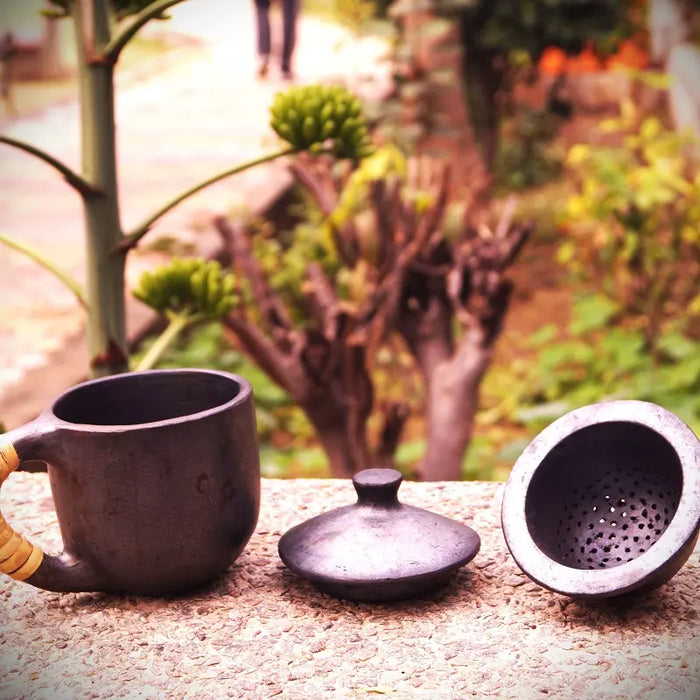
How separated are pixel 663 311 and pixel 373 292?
2053 mm

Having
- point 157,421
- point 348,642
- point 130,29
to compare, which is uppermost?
point 130,29

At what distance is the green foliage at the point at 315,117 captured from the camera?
1.48 metres

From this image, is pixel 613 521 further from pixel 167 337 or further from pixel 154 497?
pixel 167 337

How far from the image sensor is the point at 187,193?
4.95 ft

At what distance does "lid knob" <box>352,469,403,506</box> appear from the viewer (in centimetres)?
130

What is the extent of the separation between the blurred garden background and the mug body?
0.45m

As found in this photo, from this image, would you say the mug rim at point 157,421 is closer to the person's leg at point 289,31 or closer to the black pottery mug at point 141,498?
the black pottery mug at point 141,498

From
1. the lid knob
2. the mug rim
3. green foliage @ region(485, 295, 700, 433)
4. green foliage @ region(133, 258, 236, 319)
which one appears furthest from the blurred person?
the lid knob

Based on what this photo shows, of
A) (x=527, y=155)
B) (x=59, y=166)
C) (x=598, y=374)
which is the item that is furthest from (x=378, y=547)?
(x=527, y=155)

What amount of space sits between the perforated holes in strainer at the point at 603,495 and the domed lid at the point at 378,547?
113mm

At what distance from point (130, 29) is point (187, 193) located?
0.26 metres

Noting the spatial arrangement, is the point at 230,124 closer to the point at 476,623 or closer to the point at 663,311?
the point at 663,311

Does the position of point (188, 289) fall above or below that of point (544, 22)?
below

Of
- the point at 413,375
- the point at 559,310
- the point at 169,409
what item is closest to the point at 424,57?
the point at 413,375
